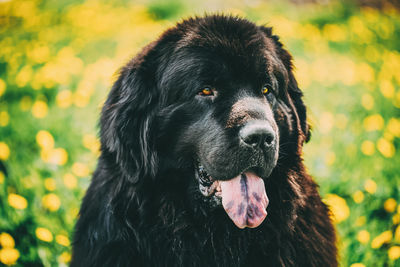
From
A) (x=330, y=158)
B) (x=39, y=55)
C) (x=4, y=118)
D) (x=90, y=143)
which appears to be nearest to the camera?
(x=330, y=158)

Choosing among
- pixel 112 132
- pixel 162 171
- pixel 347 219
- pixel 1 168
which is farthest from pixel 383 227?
pixel 1 168

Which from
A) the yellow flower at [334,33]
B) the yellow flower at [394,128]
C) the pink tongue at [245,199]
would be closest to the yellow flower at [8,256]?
the pink tongue at [245,199]

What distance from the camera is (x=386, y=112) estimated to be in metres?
4.03

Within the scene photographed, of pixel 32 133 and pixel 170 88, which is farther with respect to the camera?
pixel 32 133

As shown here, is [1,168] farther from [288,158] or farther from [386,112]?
[386,112]

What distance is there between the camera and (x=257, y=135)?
5.29 ft

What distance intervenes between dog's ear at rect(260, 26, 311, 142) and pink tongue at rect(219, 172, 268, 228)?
59cm

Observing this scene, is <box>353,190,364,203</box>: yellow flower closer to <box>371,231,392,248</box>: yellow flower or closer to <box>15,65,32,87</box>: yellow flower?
<box>371,231,392,248</box>: yellow flower

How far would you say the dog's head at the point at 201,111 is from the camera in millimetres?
1727

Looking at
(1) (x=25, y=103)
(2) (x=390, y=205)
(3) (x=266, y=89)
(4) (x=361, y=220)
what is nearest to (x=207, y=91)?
(3) (x=266, y=89)

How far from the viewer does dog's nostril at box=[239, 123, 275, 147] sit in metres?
1.61

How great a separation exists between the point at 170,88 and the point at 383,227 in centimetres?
194

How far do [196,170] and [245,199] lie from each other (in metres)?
0.35

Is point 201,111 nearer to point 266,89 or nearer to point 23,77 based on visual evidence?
point 266,89
